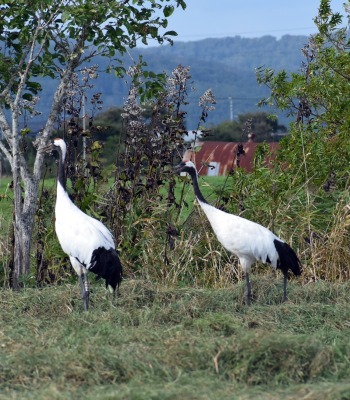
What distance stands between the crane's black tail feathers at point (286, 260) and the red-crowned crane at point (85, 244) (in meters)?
1.50

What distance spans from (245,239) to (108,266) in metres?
1.36

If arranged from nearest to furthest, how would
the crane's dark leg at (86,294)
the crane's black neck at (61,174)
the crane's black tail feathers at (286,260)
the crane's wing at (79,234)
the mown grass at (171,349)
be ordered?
the mown grass at (171,349)
the crane's dark leg at (86,294)
the crane's wing at (79,234)
the crane's black neck at (61,174)
the crane's black tail feathers at (286,260)

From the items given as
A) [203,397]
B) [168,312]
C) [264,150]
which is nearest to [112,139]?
[264,150]

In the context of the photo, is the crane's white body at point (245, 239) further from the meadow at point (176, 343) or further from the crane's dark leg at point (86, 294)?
the crane's dark leg at point (86, 294)

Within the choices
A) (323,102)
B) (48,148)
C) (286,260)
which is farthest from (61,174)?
(323,102)

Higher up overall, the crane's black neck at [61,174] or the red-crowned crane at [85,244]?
the crane's black neck at [61,174]

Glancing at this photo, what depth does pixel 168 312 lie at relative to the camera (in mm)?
7922

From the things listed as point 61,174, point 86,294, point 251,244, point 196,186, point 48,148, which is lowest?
point 86,294

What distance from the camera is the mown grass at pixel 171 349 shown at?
5.76 meters

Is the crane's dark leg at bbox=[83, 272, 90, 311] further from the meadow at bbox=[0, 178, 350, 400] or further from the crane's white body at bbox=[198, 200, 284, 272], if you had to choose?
the crane's white body at bbox=[198, 200, 284, 272]

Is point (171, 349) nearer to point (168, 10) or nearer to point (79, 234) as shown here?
point (79, 234)

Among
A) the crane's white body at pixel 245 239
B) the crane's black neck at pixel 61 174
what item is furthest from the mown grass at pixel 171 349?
the crane's black neck at pixel 61 174

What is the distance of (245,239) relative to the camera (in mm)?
9023

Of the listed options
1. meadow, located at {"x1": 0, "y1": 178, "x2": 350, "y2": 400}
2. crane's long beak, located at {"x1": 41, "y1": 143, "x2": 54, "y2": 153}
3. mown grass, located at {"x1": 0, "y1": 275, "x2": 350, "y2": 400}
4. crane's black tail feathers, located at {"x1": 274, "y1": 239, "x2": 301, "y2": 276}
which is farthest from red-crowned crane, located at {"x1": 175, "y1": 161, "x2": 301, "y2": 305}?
crane's long beak, located at {"x1": 41, "y1": 143, "x2": 54, "y2": 153}
